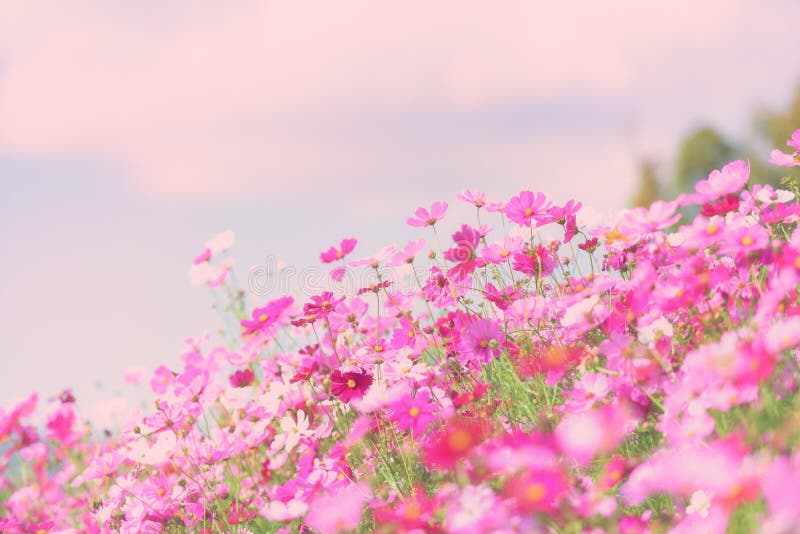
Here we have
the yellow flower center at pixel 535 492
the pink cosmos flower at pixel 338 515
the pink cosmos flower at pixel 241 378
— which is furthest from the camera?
the pink cosmos flower at pixel 241 378

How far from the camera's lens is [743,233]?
5.56 ft

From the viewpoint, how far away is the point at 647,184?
15531 millimetres

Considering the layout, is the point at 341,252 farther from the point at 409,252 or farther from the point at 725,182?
the point at 725,182

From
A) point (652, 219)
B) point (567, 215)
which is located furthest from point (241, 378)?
point (652, 219)

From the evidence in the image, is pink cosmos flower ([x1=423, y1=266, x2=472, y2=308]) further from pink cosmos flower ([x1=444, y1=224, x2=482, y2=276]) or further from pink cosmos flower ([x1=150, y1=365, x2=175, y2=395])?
pink cosmos flower ([x1=150, y1=365, x2=175, y2=395])

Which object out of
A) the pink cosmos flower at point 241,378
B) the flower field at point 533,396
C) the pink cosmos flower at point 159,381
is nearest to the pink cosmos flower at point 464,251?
the flower field at point 533,396

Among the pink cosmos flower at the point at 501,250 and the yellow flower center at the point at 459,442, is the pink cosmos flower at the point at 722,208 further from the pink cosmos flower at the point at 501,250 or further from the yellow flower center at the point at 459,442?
the yellow flower center at the point at 459,442

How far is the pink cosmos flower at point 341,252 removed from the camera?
7.93 feet

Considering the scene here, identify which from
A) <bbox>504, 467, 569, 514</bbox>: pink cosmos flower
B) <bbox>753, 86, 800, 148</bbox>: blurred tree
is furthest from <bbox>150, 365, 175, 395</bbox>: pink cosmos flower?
<bbox>753, 86, 800, 148</bbox>: blurred tree

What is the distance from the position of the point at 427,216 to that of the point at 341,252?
29 cm

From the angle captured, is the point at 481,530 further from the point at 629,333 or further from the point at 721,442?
the point at 629,333

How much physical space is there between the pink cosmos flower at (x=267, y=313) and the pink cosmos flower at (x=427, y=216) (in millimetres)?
463

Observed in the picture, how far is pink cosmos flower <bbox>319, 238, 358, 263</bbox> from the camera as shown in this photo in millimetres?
2418

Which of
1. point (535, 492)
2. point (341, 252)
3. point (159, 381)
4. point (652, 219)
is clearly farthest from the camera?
point (159, 381)
